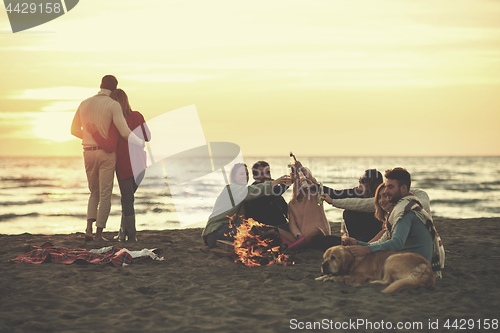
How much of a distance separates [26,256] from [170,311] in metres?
3.29

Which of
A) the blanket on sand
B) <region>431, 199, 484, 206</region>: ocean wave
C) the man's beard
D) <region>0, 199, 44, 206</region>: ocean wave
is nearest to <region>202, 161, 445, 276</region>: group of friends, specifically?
the man's beard

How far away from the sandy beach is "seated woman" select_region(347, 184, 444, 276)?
41 centimetres

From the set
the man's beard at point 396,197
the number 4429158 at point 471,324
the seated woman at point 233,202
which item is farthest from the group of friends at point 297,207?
the number 4429158 at point 471,324

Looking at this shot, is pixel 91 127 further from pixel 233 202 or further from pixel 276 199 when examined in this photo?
pixel 276 199

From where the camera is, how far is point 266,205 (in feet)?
24.8

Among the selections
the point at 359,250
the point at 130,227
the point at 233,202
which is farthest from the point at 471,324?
the point at 130,227

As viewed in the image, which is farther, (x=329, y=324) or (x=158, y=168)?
(x=158, y=168)

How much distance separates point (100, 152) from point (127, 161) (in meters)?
0.46

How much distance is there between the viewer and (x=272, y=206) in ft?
25.0

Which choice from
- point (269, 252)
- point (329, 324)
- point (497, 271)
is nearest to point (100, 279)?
point (269, 252)

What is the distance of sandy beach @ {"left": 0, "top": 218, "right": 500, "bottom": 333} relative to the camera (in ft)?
15.0

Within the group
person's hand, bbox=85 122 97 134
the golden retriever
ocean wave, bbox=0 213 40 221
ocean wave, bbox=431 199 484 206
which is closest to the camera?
the golden retriever

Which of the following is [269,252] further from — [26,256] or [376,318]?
[26,256]

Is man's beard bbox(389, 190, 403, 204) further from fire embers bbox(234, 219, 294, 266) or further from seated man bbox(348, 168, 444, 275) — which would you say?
fire embers bbox(234, 219, 294, 266)
